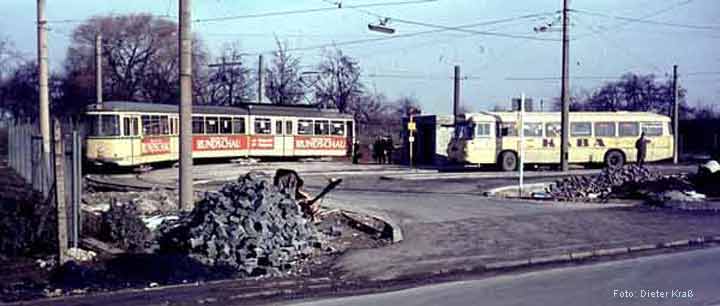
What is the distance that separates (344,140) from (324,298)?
1601 inches

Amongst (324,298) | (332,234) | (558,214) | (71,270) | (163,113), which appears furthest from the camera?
(163,113)

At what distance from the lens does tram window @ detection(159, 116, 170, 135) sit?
4100cm

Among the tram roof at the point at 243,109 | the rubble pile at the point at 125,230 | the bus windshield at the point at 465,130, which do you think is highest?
the tram roof at the point at 243,109

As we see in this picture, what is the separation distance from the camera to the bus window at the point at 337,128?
50812mm


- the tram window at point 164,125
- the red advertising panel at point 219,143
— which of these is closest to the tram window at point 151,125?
the tram window at point 164,125

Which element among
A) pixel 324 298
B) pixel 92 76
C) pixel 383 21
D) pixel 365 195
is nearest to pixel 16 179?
pixel 365 195

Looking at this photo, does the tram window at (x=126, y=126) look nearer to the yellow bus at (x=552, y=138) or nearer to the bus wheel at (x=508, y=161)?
the yellow bus at (x=552, y=138)

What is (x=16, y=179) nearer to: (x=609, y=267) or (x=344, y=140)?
(x=609, y=267)

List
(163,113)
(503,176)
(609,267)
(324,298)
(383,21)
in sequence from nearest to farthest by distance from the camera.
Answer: (324,298) → (609,267) → (383,21) → (503,176) → (163,113)

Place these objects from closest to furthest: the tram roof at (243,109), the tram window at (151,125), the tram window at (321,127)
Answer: the tram roof at (243,109)
the tram window at (151,125)
the tram window at (321,127)

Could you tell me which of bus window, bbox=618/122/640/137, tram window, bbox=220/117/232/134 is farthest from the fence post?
bus window, bbox=618/122/640/137

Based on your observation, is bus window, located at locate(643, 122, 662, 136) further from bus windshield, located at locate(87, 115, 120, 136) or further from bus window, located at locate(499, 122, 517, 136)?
bus windshield, located at locate(87, 115, 120, 136)

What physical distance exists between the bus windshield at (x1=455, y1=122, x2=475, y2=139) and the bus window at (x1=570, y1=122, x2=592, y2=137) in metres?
4.70

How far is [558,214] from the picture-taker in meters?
Result: 21.2
